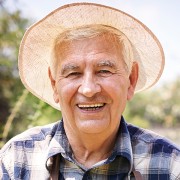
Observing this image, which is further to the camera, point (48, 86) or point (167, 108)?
point (167, 108)

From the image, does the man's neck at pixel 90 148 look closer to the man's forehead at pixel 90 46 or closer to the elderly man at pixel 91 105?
the elderly man at pixel 91 105

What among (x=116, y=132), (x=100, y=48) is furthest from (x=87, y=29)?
(x=116, y=132)

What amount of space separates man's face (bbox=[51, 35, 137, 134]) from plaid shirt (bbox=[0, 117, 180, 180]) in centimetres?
17

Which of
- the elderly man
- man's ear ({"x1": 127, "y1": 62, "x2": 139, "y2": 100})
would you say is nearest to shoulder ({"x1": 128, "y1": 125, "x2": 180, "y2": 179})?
the elderly man

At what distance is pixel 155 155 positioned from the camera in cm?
226

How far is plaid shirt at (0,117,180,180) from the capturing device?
2217 millimetres

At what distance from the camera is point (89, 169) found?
2.22 m

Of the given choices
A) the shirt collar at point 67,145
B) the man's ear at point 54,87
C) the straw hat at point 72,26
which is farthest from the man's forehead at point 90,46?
the shirt collar at point 67,145

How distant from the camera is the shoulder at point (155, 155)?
2.19 metres

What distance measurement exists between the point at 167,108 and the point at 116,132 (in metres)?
19.2

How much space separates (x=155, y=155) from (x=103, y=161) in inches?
11.8

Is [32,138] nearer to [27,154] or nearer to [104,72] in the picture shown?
[27,154]

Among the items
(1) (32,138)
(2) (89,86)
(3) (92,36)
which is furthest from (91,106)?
(1) (32,138)

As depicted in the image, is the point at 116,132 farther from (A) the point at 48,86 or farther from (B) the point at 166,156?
(A) the point at 48,86
